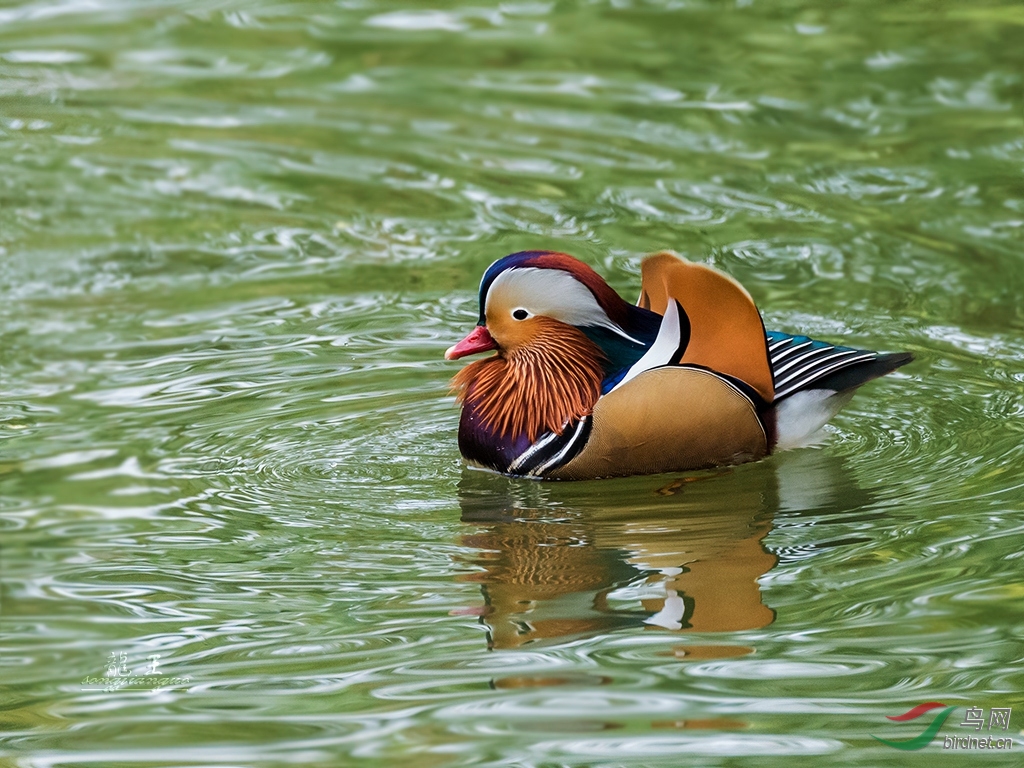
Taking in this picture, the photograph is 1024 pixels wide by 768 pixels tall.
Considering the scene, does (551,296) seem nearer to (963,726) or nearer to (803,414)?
(803,414)

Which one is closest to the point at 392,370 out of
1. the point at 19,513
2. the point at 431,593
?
the point at 19,513

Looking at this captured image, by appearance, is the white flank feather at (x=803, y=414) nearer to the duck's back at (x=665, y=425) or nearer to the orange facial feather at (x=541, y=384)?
the duck's back at (x=665, y=425)

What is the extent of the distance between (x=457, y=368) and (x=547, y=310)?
122 centimetres

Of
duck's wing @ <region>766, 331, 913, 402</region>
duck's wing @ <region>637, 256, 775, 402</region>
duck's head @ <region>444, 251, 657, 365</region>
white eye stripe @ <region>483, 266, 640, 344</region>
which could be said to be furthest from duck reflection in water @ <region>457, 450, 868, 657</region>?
white eye stripe @ <region>483, 266, 640, 344</region>

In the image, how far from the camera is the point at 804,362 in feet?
22.0

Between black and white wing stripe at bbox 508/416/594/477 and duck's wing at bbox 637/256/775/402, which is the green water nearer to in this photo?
black and white wing stripe at bbox 508/416/594/477

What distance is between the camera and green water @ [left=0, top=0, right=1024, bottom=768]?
15.7 ft

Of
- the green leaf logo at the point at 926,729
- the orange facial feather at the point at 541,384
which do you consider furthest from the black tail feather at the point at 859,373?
the green leaf logo at the point at 926,729

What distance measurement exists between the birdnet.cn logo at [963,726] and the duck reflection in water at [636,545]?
0.62 meters

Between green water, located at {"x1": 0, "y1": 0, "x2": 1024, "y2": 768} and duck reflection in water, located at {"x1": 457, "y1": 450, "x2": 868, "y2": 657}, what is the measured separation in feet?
0.07

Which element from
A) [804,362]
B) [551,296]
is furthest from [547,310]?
[804,362]

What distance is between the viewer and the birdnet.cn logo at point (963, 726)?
435 centimetres

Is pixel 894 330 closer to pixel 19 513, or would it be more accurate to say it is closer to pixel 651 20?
pixel 19 513

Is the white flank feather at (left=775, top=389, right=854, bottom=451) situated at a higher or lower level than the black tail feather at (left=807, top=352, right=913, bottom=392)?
lower
